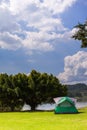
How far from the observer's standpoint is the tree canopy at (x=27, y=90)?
55781mm

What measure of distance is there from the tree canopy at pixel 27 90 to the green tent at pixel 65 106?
39.1ft

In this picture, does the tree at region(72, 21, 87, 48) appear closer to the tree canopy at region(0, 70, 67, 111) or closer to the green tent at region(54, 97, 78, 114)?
the green tent at region(54, 97, 78, 114)

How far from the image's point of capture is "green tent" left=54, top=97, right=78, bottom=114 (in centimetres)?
4300

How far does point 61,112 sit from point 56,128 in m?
19.5

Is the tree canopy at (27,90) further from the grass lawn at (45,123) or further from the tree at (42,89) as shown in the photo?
the grass lawn at (45,123)

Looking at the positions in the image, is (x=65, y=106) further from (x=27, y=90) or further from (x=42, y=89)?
(x=27, y=90)

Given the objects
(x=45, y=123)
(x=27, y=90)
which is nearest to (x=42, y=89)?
(x=27, y=90)

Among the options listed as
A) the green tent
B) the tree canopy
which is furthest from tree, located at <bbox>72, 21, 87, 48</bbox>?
the tree canopy

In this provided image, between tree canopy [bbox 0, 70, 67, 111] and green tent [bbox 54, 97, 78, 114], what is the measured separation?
11928 millimetres

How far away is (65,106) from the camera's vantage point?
43.5 metres

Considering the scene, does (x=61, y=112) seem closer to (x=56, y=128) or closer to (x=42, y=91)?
(x=42, y=91)

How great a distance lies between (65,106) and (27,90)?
13.9 meters

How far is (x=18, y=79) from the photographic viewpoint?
57125 millimetres

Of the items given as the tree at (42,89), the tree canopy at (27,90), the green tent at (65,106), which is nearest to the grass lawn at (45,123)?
the green tent at (65,106)
